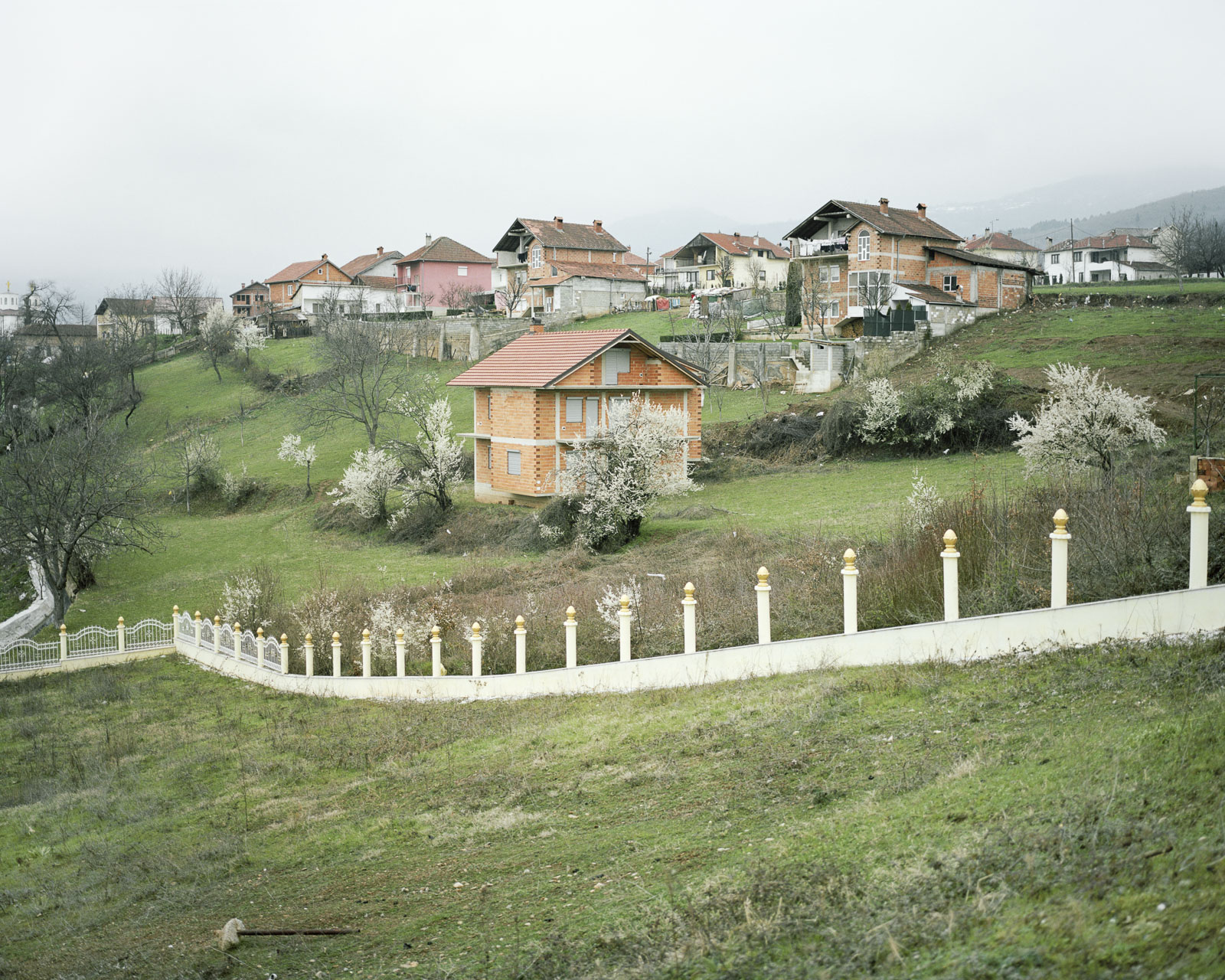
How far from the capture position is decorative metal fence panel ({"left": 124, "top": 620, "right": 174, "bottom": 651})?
95.7 feet

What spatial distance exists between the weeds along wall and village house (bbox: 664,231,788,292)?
67227mm

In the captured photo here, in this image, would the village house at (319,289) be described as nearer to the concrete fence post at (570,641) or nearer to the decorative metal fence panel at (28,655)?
the decorative metal fence panel at (28,655)

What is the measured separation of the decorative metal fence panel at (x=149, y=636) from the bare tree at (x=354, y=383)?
22.6 m

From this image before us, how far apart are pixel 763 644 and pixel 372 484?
32944 millimetres

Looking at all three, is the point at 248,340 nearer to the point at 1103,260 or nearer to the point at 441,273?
the point at 441,273

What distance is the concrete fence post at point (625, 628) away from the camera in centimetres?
1559

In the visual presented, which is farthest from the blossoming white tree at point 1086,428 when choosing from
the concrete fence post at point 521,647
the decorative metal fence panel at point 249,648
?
the decorative metal fence panel at point 249,648

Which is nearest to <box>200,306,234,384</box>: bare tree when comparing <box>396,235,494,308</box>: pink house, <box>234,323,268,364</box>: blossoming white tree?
<box>234,323,268,364</box>: blossoming white tree

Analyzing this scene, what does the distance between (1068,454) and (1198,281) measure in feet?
160

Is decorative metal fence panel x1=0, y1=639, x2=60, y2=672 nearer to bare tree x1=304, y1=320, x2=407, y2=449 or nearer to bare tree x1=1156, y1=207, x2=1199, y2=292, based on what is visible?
bare tree x1=304, y1=320, x2=407, y2=449

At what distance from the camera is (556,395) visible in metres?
39.3

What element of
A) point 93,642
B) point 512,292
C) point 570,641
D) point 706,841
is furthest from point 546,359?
point 512,292

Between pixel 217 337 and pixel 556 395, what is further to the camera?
pixel 217 337

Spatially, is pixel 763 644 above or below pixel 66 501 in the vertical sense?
below
